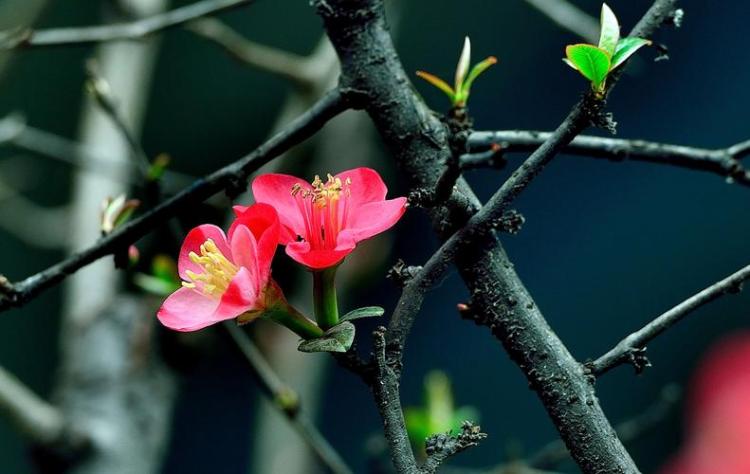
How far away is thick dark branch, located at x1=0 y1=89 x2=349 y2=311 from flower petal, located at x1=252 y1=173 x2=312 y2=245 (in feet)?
0.17

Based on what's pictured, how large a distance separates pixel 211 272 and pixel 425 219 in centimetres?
113

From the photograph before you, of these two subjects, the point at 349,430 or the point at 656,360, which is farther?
the point at 349,430

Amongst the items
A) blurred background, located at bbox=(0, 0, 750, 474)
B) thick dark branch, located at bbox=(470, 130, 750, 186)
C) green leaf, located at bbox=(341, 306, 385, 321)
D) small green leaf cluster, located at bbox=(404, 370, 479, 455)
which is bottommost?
green leaf, located at bbox=(341, 306, 385, 321)

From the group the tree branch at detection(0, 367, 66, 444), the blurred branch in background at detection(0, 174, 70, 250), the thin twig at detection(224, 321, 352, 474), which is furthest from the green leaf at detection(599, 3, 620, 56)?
the blurred branch in background at detection(0, 174, 70, 250)

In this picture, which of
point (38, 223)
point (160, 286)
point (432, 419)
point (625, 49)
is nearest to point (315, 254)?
point (625, 49)

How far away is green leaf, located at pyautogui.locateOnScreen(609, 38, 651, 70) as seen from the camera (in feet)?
0.95

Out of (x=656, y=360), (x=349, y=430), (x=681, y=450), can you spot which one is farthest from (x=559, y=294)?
(x=349, y=430)

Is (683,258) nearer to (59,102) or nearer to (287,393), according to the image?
(287,393)

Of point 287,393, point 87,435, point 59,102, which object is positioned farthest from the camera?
point 59,102

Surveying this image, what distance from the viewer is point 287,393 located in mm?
658

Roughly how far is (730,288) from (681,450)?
3.16ft

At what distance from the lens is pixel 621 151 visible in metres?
0.41

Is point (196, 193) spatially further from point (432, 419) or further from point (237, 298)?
point (432, 419)

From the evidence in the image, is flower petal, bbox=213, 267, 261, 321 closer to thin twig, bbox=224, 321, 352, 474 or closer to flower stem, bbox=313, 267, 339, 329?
flower stem, bbox=313, 267, 339, 329
